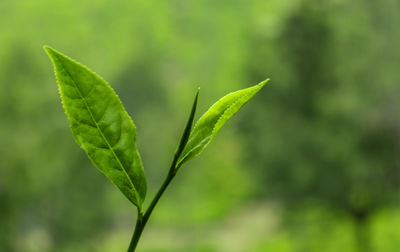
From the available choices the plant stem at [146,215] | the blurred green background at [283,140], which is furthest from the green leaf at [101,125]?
the blurred green background at [283,140]

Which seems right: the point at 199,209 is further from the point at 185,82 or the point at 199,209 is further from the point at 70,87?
the point at 70,87

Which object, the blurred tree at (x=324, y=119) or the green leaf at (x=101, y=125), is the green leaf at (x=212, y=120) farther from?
the blurred tree at (x=324, y=119)

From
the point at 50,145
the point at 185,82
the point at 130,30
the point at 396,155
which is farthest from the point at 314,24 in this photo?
the point at 130,30

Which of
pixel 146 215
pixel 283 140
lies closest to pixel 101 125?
pixel 146 215

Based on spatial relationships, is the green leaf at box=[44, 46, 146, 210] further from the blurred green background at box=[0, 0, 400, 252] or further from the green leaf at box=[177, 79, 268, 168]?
the blurred green background at box=[0, 0, 400, 252]

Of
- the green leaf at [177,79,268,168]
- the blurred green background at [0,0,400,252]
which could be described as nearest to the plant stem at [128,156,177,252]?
the green leaf at [177,79,268,168]

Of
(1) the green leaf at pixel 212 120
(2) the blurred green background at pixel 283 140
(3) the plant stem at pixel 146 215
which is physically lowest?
(2) the blurred green background at pixel 283 140

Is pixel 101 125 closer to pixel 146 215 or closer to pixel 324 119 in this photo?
pixel 146 215
